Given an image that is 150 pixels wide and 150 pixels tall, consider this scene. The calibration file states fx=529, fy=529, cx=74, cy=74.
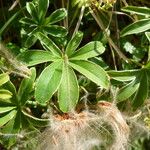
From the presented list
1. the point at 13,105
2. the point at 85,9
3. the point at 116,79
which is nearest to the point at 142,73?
the point at 116,79

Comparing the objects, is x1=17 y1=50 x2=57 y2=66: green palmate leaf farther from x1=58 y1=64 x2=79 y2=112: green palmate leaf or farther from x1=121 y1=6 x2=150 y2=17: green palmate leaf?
x1=121 y1=6 x2=150 y2=17: green palmate leaf

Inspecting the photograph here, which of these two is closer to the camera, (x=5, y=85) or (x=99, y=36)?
(x=5, y=85)

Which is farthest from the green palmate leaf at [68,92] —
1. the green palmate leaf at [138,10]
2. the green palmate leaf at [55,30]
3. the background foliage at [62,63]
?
the green palmate leaf at [138,10]

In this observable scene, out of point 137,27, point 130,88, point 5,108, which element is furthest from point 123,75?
point 5,108

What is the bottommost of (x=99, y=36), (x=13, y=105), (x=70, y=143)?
(x=70, y=143)

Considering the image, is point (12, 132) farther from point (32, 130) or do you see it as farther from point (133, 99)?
point (133, 99)

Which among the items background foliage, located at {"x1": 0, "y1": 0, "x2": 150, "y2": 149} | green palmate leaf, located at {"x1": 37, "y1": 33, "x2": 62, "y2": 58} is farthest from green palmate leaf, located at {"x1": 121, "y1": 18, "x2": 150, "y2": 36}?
green palmate leaf, located at {"x1": 37, "y1": 33, "x2": 62, "y2": 58}
